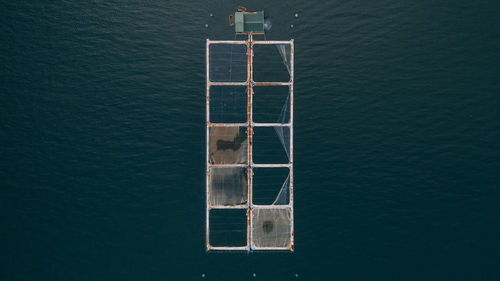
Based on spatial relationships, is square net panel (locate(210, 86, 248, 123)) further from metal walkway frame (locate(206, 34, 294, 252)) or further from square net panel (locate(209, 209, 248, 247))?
square net panel (locate(209, 209, 248, 247))

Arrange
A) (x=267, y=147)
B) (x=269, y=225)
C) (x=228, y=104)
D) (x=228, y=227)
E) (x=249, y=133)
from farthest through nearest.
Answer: (x=267, y=147)
(x=228, y=227)
(x=228, y=104)
(x=249, y=133)
(x=269, y=225)

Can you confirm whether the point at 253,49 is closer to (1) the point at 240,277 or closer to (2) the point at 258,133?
(2) the point at 258,133

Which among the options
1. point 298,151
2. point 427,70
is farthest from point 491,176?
point 298,151

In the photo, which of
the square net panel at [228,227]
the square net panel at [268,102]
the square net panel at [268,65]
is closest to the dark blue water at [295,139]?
the square net panel at [228,227]

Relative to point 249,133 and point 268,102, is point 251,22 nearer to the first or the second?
point 268,102

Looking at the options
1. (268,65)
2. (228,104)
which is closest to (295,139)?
(228,104)

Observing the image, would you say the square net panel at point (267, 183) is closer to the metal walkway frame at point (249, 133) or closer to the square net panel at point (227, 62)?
the metal walkway frame at point (249, 133)
